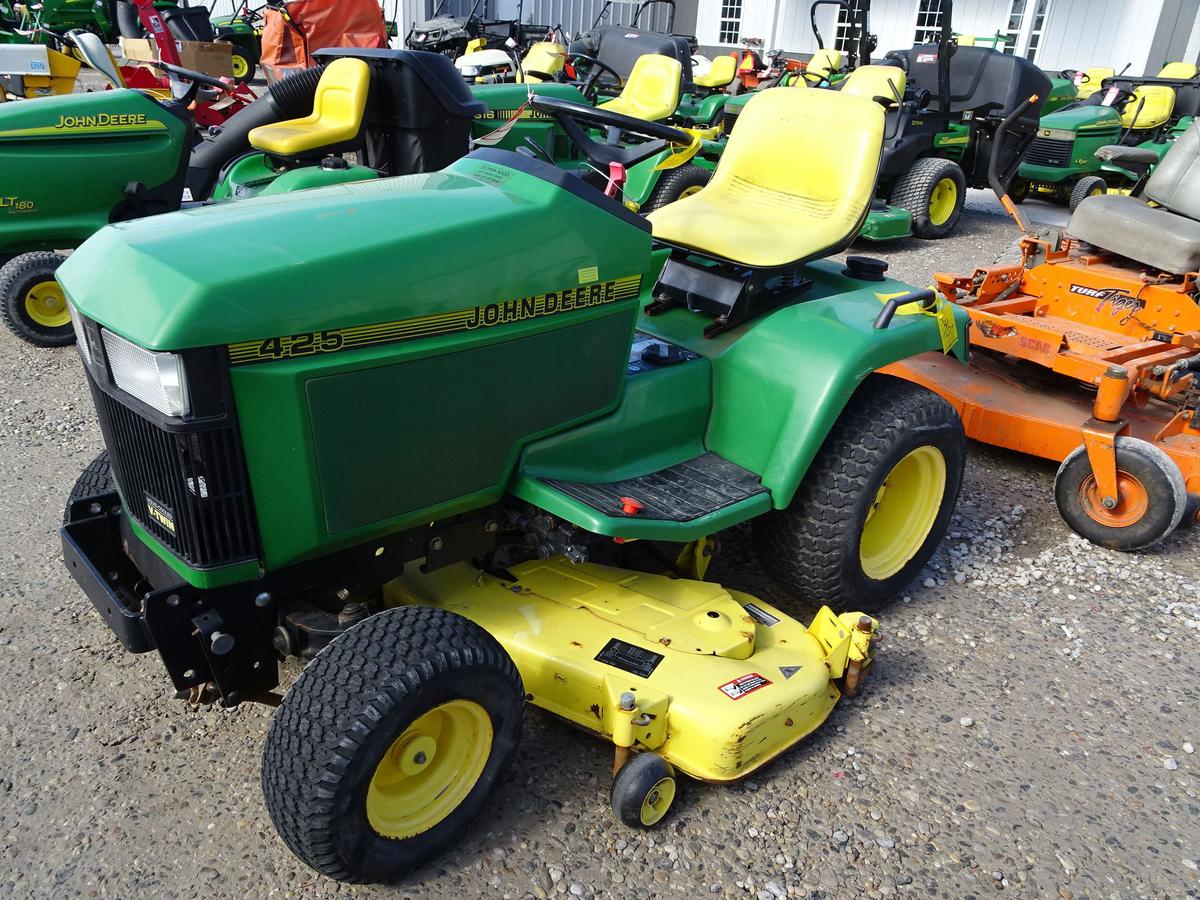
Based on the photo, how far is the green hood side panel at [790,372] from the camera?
256 centimetres

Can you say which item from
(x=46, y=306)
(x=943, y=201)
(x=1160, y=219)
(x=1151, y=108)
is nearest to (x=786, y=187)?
(x=1160, y=219)

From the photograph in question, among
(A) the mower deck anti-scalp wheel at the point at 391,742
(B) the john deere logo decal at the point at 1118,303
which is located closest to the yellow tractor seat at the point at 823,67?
(B) the john deere logo decal at the point at 1118,303

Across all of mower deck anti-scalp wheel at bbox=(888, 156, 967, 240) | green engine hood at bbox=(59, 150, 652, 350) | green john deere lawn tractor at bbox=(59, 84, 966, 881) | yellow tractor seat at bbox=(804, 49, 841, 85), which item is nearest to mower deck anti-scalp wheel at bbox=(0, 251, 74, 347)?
green john deere lawn tractor at bbox=(59, 84, 966, 881)

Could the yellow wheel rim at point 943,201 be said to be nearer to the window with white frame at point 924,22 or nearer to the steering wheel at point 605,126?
the steering wheel at point 605,126

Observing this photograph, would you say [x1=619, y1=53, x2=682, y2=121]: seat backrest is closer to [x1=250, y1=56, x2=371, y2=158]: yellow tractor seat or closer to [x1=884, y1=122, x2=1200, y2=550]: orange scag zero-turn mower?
[x1=250, y1=56, x2=371, y2=158]: yellow tractor seat

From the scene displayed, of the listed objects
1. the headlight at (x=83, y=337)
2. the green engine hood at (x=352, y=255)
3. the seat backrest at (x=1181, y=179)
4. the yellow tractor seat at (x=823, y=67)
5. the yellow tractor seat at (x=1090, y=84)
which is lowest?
the yellow tractor seat at (x=1090, y=84)

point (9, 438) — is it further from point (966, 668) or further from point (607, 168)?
point (966, 668)

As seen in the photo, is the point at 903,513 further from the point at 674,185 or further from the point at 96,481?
the point at 674,185

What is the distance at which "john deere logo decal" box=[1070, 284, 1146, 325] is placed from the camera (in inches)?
173

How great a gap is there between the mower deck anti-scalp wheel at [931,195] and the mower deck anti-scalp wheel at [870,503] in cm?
529

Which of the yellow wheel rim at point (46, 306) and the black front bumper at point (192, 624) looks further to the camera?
the yellow wheel rim at point (46, 306)

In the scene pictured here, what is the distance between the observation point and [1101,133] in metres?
9.32

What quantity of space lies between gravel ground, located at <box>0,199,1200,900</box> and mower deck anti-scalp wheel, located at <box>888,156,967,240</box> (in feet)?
17.1

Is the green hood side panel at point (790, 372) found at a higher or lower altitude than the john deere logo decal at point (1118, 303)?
higher
